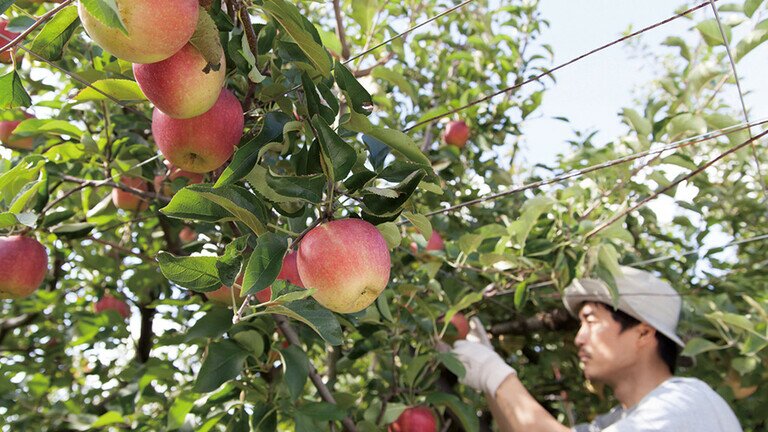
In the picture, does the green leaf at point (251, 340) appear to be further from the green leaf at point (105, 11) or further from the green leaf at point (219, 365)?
the green leaf at point (105, 11)

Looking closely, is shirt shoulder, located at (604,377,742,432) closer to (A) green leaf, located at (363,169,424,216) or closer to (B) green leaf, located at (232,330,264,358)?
(B) green leaf, located at (232,330,264,358)

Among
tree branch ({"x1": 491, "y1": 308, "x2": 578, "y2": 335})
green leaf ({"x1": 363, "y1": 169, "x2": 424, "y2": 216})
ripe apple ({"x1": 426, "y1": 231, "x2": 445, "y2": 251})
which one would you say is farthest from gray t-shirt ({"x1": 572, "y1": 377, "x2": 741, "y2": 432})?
green leaf ({"x1": 363, "y1": 169, "x2": 424, "y2": 216})

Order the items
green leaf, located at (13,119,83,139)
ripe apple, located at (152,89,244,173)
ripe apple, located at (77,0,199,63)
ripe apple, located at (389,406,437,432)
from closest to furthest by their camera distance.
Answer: ripe apple, located at (77,0,199,63)
ripe apple, located at (152,89,244,173)
green leaf, located at (13,119,83,139)
ripe apple, located at (389,406,437,432)

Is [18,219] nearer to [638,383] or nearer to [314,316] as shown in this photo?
[314,316]

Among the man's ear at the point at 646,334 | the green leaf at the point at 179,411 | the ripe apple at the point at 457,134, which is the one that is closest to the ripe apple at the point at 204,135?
the green leaf at the point at 179,411

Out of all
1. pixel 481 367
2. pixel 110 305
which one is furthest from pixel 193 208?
pixel 110 305

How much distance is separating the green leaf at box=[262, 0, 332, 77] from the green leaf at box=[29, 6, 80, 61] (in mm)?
258

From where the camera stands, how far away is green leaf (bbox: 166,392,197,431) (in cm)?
147

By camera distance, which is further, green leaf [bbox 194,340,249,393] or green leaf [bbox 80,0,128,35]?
green leaf [bbox 194,340,249,393]

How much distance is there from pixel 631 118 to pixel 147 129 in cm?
140

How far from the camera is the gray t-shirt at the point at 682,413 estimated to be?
1695 millimetres

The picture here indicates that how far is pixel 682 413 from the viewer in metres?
1.71

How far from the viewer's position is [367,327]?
1.68 metres

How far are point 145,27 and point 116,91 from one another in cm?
32
